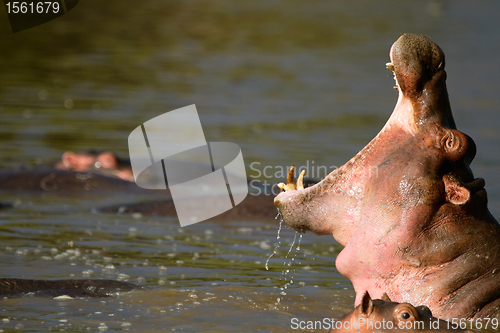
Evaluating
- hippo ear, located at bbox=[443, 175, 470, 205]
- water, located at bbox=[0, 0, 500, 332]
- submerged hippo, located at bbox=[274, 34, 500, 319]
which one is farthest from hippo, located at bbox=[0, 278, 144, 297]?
hippo ear, located at bbox=[443, 175, 470, 205]

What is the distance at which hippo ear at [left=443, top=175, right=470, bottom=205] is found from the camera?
13.7 feet

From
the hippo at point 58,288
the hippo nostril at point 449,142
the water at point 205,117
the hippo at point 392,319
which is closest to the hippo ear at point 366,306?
the hippo at point 392,319

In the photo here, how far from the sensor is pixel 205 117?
14.1 m

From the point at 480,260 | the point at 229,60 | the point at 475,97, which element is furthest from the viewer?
the point at 229,60

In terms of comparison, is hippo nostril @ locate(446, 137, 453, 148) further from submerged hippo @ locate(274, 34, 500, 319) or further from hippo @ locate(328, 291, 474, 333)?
hippo @ locate(328, 291, 474, 333)

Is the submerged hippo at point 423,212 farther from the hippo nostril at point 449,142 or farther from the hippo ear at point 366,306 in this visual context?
the hippo ear at point 366,306

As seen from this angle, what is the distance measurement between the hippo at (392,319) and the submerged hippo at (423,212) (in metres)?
0.49

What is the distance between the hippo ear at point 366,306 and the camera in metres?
3.71

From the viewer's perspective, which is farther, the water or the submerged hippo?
the water

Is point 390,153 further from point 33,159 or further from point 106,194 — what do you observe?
point 33,159

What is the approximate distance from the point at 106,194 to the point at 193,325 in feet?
14.1

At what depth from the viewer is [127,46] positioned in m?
23.5

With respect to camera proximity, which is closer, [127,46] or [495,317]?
[495,317]

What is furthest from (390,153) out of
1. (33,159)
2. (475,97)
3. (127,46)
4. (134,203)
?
(127,46)
